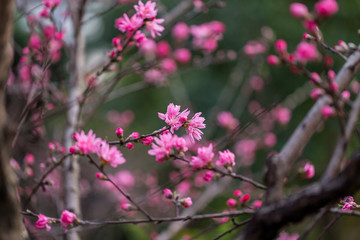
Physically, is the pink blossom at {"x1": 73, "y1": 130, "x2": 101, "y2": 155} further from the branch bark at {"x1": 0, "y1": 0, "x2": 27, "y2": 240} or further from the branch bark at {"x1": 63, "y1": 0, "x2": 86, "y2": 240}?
the branch bark at {"x1": 63, "y1": 0, "x2": 86, "y2": 240}

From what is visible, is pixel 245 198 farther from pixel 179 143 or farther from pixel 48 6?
pixel 48 6

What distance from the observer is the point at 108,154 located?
1241 millimetres

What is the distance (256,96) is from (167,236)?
2.78m

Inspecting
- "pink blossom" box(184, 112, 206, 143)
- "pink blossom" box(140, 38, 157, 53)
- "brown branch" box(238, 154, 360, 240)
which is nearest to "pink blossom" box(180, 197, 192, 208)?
"pink blossom" box(184, 112, 206, 143)

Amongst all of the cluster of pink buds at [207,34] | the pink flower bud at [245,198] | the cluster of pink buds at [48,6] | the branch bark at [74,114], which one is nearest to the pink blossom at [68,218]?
the pink flower bud at [245,198]

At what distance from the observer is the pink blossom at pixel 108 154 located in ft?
4.04

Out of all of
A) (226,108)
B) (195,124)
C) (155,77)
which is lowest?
(226,108)

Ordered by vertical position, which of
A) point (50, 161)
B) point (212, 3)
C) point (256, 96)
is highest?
point (212, 3)

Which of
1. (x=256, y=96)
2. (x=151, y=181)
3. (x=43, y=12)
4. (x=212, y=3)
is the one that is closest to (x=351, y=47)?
(x=212, y=3)

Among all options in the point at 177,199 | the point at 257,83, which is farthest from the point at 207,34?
the point at 177,199

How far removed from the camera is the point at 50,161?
74.0 inches

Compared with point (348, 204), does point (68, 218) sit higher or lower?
higher

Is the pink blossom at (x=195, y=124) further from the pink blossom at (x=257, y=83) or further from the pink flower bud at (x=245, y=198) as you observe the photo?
the pink blossom at (x=257, y=83)

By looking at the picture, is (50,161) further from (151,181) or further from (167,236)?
(151,181)
